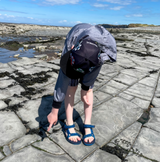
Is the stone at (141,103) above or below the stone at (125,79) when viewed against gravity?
below

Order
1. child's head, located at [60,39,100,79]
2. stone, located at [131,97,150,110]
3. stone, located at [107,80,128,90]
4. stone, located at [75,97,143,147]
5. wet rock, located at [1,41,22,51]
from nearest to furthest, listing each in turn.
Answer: child's head, located at [60,39,100,79] → stone, located at [75,97,143,147] → stone, located at [131,97,150,110] → stone, located at [107,80,128,90] → wet rock, located at [1,41,22,51]

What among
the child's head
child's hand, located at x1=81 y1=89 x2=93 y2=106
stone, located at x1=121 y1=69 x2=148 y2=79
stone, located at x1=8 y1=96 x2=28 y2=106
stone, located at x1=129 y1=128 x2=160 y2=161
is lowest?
stone, located at x1=129 y1=128 x2=160 y2=161

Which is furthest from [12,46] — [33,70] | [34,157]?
[34,157]

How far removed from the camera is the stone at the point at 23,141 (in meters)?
1.52

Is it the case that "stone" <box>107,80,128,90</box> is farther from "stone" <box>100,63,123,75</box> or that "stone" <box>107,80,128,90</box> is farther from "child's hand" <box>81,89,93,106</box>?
"child's hand" <box>81,89,93,106</box>

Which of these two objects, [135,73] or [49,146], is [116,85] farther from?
[49,146]

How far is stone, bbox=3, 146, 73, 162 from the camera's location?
1386mm

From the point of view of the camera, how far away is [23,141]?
5.25 ft

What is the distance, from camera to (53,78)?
3248mm

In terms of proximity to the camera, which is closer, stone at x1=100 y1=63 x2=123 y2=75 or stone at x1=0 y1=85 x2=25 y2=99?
stone at x1=0 y1=85 x2=25 y2=99

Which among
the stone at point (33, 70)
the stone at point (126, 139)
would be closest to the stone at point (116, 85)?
the stone at point (126, 139)

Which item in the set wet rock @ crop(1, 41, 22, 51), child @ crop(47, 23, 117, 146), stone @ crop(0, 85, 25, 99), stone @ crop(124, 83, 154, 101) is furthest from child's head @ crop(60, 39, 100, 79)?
wet rock @ crop(1, 41, 22, 51)

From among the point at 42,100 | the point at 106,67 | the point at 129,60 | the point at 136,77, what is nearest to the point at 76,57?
the point at 42,100

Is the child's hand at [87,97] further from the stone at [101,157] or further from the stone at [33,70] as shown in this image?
the stone at [33,70]
